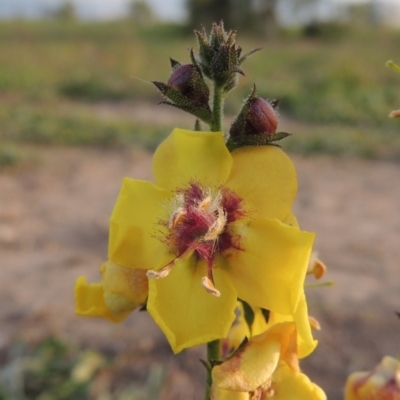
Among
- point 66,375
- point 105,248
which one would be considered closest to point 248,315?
point 66,375

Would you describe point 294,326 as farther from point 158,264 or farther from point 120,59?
point 120,59

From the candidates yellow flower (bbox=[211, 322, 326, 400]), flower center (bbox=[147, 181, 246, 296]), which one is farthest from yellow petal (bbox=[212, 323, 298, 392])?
flower center (bbox=[147, 181, 246, 296])

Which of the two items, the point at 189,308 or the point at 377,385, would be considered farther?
the point at 377,385

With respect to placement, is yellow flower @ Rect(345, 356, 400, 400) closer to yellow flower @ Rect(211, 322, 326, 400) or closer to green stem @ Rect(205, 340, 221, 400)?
yellow flower @ Rect(211, 322, 326, 400)

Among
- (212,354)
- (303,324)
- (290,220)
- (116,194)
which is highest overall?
(290,220)

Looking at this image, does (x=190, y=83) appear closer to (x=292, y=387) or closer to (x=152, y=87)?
(x=292, y=387)

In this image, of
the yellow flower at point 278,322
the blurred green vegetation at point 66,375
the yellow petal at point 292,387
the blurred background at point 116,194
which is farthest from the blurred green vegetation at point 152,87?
the yellow petal at point 292,387

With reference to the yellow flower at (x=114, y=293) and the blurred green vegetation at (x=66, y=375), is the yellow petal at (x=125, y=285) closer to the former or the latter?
the yellow flower at (x=114, y=293)

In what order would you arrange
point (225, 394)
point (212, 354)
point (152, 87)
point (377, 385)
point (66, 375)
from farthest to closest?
1. point (152, 87)
2. point (66, 375)
3. point (377, 385)
4. point (212, 354)
5. point (225, 394)
